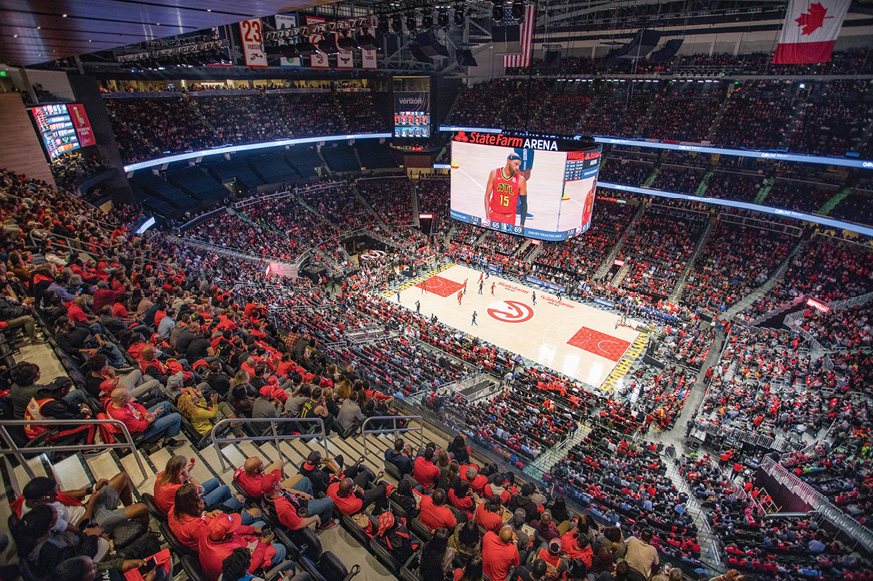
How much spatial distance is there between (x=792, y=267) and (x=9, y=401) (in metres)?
32.7

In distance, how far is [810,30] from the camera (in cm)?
1600

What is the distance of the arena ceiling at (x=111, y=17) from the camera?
238 inches

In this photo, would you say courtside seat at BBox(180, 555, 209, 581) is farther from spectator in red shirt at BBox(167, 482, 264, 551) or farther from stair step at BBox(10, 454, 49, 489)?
stair step at BBox(10, 454, 49, 489)

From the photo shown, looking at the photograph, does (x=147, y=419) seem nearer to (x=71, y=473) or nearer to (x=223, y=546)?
(x=71, y=473)

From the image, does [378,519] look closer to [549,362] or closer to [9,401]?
[9,401]

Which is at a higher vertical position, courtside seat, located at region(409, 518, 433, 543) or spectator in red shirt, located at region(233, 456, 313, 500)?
spectator in red shirt, located at region(233, 456, 313, 500)

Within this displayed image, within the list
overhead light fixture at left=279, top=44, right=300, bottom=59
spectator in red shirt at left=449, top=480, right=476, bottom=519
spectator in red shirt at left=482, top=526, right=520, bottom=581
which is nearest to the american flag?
overhead light fixture at left=279, top=44, right=300, bottom=59

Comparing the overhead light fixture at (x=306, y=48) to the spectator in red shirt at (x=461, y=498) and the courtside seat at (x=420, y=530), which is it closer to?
the spectator in red shirt at (x=461, y=498)

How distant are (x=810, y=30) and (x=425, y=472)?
65.2 feet

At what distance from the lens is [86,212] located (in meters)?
19.6

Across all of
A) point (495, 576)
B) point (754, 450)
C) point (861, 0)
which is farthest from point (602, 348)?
point (495, 576)

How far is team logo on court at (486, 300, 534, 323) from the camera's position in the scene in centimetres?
2697

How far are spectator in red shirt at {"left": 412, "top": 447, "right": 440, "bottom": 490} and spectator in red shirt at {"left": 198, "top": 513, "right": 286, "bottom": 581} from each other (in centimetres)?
303

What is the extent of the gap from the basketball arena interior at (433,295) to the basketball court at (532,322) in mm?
223
